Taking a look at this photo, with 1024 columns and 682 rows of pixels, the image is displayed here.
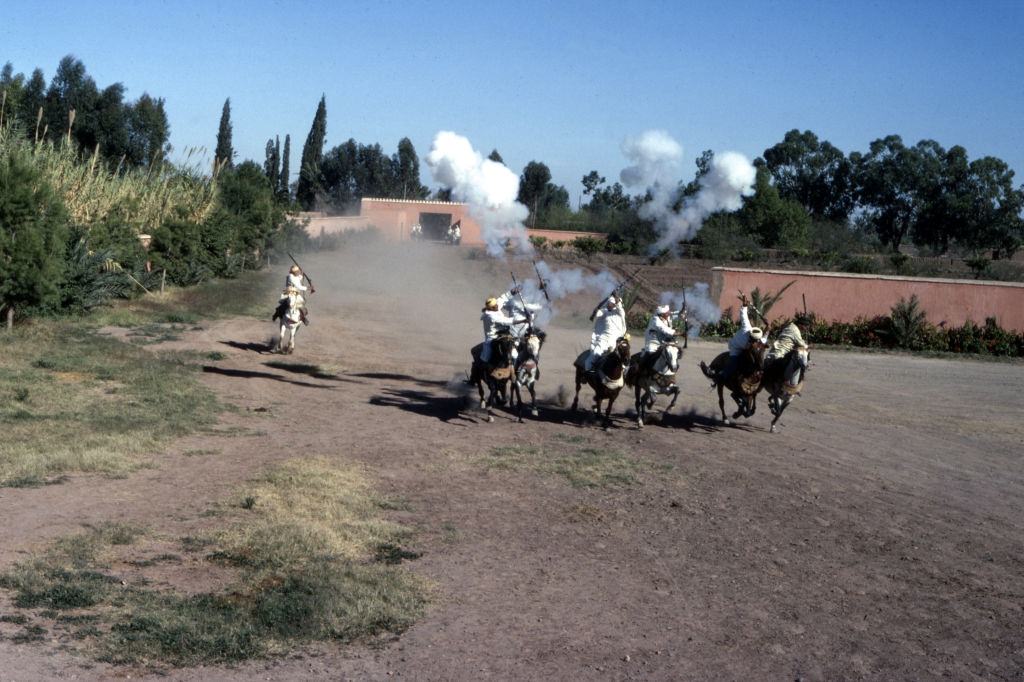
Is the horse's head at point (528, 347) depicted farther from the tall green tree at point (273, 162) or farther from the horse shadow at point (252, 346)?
the tall green tree at point (273, 162)

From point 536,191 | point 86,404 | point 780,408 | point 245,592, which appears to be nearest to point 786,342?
point 780,408

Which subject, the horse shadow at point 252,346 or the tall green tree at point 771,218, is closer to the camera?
the horse shadow at point 252,346

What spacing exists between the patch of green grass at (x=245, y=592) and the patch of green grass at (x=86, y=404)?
275 centimetres

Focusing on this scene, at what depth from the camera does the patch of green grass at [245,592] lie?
7570 mm

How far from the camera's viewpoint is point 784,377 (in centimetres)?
1838

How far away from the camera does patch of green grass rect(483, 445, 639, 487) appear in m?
13.9

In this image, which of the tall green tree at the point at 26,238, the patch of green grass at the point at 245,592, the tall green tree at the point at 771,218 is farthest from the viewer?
the tall green tree at the point at 771,218

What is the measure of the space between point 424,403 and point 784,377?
648cm

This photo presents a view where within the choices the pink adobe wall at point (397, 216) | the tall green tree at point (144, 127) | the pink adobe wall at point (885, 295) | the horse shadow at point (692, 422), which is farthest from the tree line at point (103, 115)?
the horse shadow at point (692, 422)

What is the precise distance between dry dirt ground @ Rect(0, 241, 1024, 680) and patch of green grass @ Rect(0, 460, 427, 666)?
0.81ft

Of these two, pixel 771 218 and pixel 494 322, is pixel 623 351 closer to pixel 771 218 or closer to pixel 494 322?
pixel 494 322

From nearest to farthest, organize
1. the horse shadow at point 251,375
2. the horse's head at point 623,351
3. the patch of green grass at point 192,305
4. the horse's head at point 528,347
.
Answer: the horse's head at point 623,351 < the horse's head at point 528,347 < the horse shadow at point 251,375 < the patch of green grass at point 192,305

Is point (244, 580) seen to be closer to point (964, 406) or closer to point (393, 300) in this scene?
point (964, 406)

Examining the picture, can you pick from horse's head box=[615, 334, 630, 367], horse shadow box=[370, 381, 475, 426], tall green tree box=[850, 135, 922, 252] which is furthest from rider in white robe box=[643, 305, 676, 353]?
tall green tree box=[850, 135, 922, 252]
